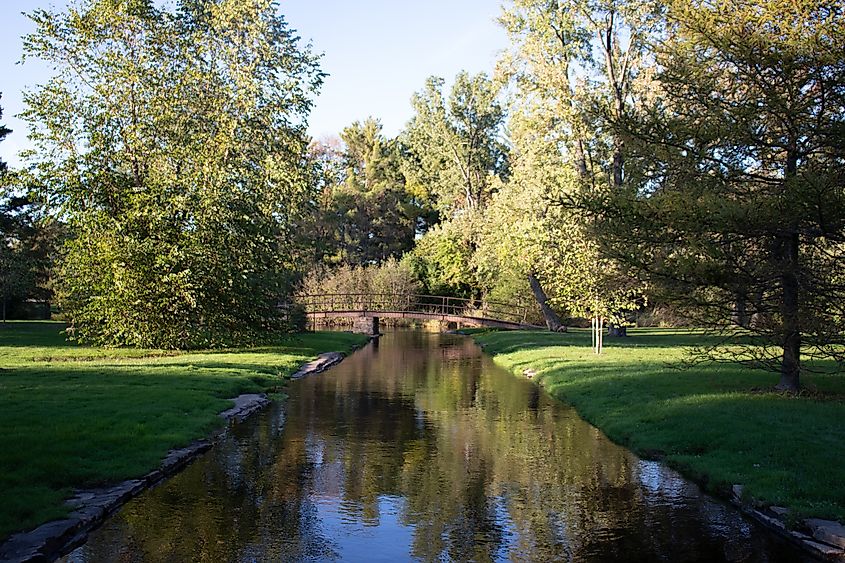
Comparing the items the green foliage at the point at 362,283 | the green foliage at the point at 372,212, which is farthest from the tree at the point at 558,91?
the green foliage at the point at 372,212

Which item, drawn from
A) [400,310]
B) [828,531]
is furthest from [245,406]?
[400,310]

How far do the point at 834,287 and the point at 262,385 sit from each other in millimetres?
14577

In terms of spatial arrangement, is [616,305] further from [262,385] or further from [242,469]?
[242,469]

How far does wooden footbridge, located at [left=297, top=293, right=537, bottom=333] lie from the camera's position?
5266cm

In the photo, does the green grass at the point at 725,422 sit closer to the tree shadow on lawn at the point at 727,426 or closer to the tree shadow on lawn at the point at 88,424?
the tree shadow on lawn at the point at 727,426

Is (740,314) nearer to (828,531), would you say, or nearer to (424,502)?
(828,531)

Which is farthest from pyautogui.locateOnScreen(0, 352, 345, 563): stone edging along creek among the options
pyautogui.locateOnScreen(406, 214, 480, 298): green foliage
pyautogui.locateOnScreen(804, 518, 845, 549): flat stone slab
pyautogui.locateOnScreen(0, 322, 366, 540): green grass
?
pyautogui.locateOnScreen(406, 214, 480, 298): green foliage

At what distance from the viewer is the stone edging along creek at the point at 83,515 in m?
8.34

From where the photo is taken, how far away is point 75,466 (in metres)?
11.4

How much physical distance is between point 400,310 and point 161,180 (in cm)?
2791

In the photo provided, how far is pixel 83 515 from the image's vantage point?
9633 millimetres

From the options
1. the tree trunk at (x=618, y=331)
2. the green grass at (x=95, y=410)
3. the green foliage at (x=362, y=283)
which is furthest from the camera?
the green foliage at (x=362, y=283)

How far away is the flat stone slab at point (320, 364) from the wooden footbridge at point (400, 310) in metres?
12.8

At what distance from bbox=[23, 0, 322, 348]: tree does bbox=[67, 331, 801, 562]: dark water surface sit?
1386 cm
